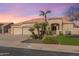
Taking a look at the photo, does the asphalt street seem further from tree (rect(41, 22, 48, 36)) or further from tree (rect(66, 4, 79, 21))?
tree (rect(66, 4, 79, 21))

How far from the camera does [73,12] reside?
38.9 metres

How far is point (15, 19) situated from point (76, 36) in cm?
116

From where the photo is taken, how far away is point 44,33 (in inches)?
1533

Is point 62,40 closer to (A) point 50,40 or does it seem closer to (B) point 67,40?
(B) point 67,40

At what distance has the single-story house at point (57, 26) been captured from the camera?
38.9 m

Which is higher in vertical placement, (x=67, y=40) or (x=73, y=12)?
(x=73, y=12)

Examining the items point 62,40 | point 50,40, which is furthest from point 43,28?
point 62,40

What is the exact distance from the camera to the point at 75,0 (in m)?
38.8

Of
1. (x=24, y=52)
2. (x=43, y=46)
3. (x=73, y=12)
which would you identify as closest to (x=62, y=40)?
(x=43, y=46)

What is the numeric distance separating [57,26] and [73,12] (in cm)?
39

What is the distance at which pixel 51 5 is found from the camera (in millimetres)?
38875

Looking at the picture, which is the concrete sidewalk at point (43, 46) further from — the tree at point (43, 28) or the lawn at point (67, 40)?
the tree at point (43, 28)

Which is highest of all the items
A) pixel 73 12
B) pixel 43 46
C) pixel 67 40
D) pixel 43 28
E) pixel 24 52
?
pixel 73 12

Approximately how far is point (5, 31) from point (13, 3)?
55 centimetres
